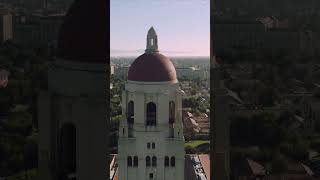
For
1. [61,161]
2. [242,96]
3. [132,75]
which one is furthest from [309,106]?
[132,75]

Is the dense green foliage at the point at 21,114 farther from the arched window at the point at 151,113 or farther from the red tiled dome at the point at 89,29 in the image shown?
the arched window at the point at 151,113

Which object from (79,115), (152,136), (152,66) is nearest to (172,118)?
(152,136)

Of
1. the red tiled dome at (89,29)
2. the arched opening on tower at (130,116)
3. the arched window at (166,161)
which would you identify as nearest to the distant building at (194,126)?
the arched window at (166,161)

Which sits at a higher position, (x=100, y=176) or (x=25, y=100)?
(x=25, y=100)

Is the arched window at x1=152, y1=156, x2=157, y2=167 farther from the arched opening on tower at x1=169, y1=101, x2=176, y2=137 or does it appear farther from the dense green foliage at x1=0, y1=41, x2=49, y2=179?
the dense green foliage at x1=0, y1=41, x2=49, y2=179

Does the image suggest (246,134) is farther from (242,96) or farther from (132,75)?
(132,75)

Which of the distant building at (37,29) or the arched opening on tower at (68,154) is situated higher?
the distant building at (37,29)
